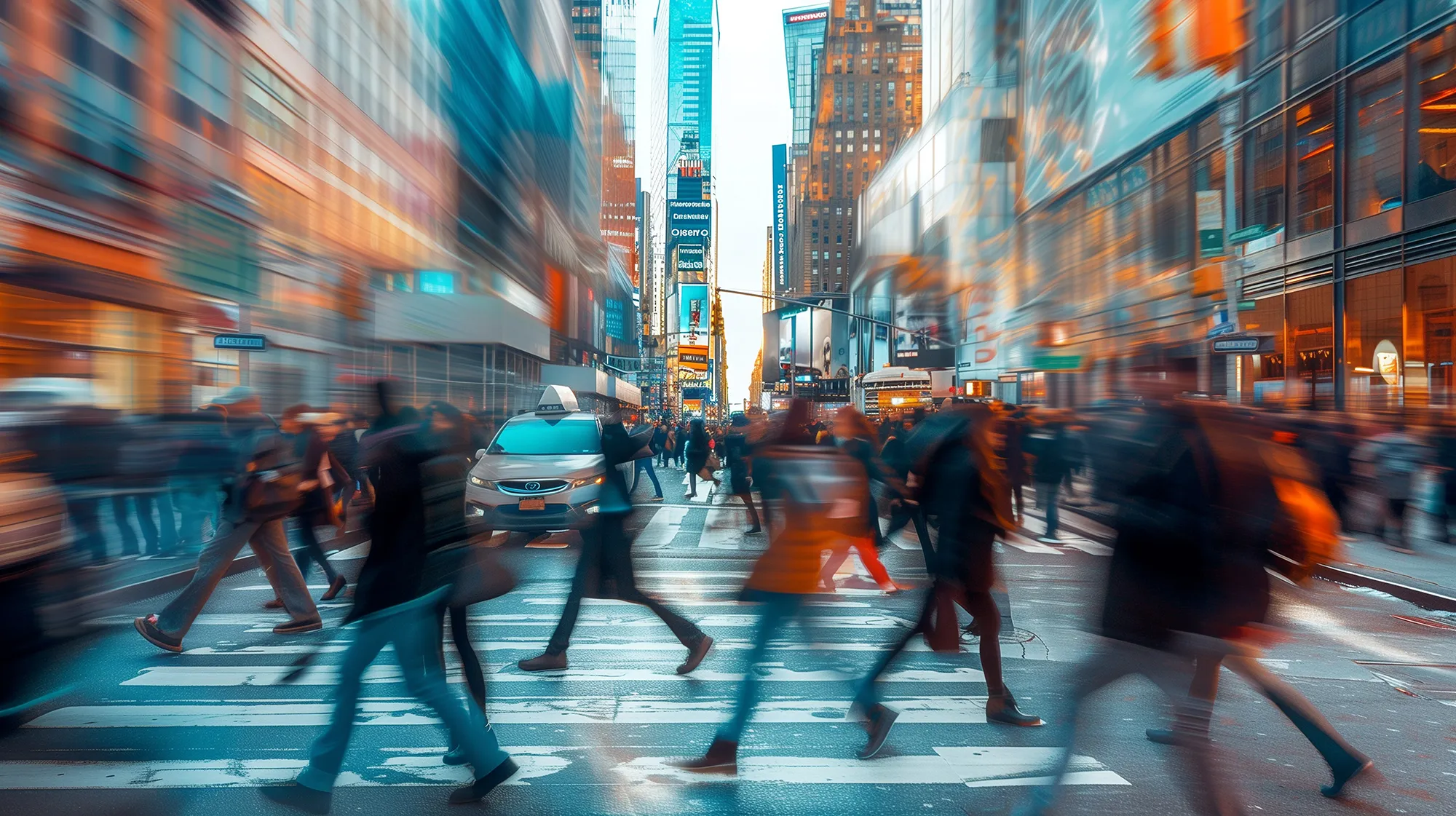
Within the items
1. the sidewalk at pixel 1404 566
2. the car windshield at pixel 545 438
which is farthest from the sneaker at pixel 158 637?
the car windshield at pixel 545 438

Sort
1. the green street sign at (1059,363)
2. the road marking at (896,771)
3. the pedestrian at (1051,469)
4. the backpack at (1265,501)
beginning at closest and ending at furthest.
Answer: the backpack at (1265,501) < the road marking at (896,771) < the pedestrian at (1051,469) < the green street sign at (1059,363)

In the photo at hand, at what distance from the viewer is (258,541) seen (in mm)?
7516

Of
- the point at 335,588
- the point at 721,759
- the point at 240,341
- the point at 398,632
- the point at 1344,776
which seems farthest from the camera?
the point at 240,341

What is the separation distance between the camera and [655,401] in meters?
133

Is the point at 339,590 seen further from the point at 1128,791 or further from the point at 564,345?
the point at 564,345

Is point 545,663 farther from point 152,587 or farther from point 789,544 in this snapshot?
point 152,587

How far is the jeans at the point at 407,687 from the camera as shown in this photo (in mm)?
4191

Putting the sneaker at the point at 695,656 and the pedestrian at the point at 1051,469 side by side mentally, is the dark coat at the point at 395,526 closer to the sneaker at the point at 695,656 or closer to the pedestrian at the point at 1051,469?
the sneaker at the point at 695,656

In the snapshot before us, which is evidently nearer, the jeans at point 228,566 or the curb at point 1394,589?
the jeans at point 228,566

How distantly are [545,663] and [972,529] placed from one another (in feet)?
9.86

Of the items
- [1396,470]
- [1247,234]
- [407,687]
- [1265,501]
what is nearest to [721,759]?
[407,687]

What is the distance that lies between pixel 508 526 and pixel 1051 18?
33522 millimetres

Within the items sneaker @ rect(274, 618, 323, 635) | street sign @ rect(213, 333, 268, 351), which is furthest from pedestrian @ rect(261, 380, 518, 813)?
street sign @ rect(213, 333, 268, 351)

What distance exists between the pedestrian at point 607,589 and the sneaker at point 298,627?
80.8 inches
